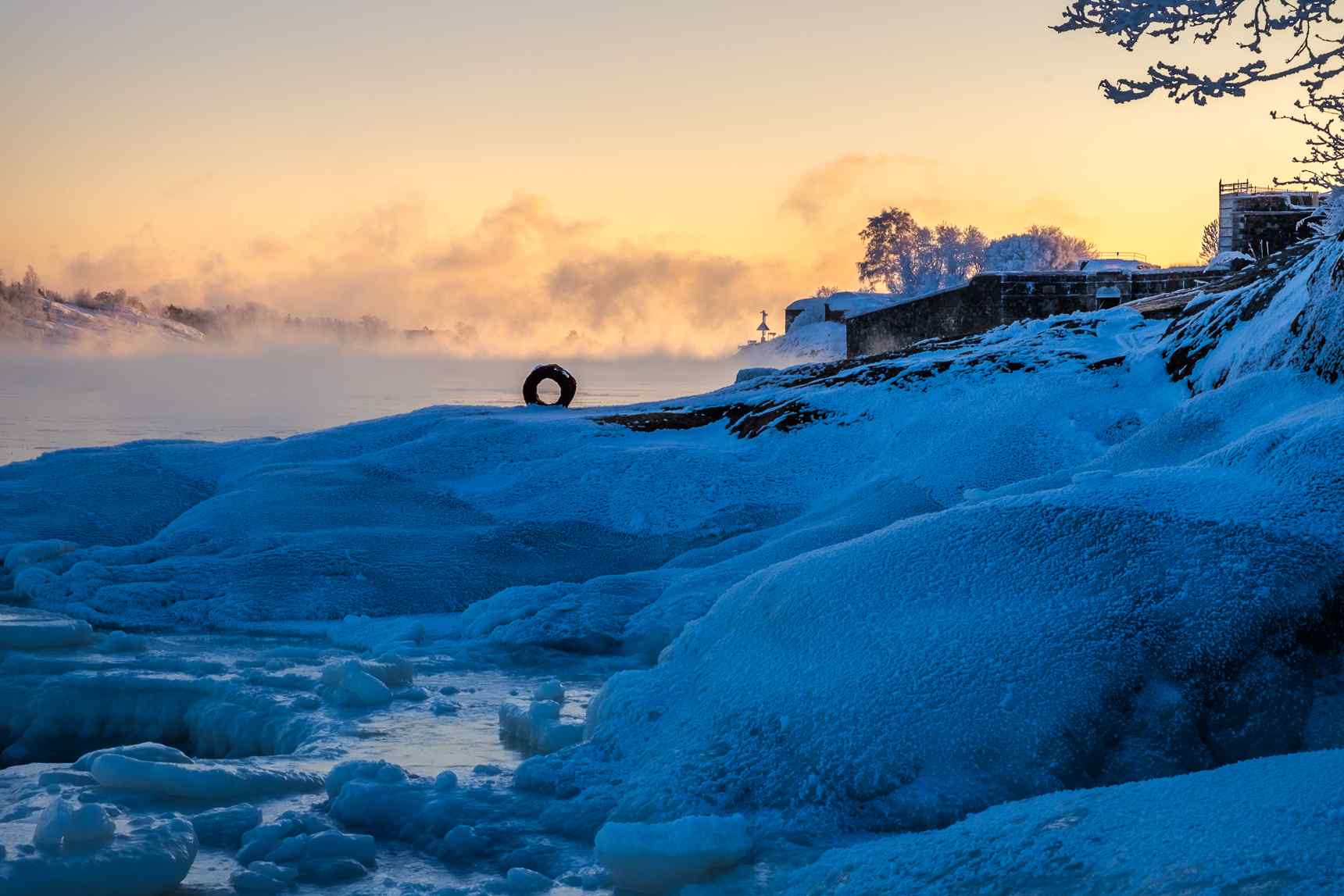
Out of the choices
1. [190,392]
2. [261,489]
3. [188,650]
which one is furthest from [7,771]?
[190,392]

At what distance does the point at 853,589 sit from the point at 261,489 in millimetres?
4074

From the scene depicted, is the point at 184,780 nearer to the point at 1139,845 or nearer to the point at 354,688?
the point at 354,688

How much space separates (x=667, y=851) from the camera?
2.39 metres

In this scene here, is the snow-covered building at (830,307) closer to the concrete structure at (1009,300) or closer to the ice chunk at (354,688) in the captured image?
the concrete structure at (1009,300)

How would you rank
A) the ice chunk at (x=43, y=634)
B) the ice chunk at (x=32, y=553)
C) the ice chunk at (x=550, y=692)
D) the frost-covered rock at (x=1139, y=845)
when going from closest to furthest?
the frost-covered rock at (x=1139, y=845), the ice chunk at (x=550, y=692), the ice chunk at (x=43, y=634), the ice chunk at (x=32, y=553)

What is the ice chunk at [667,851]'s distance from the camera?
2.39m

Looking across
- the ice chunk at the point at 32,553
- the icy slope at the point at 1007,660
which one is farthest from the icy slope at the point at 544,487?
the icy slope at the point at 1007,660

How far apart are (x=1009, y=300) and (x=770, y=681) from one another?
20.4 meters

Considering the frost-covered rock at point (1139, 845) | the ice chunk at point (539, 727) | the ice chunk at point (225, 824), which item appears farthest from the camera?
the ice chunk at point (539, 727)

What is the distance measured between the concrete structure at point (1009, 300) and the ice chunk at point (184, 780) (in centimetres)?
1545

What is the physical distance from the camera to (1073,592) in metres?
3.00

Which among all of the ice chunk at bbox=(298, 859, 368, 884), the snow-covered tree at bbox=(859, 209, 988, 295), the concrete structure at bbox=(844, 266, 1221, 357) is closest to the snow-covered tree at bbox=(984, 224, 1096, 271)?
the snow-covered tree at bbox=(859, 209, 988, 295)

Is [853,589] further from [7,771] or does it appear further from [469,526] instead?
[469,526]

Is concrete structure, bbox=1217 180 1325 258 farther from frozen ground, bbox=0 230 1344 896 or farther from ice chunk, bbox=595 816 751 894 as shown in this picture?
ice chunk, bbox=595 816 751 894
